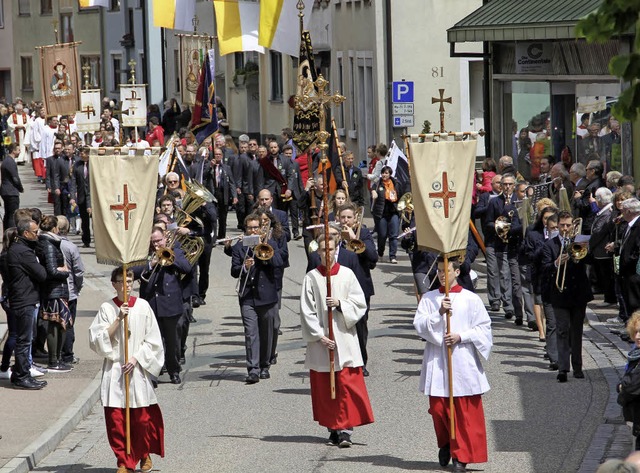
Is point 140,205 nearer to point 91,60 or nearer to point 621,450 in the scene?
point 621,450

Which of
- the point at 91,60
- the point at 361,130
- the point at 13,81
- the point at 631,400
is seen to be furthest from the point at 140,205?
the point at 13,81

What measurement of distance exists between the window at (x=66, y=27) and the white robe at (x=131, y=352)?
55.5 m

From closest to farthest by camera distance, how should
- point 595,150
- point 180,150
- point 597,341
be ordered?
1. point 597,341
2. point 595,150
3. point 180,150

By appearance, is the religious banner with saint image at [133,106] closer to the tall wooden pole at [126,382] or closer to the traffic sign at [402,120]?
the traffic sign at [402,120]

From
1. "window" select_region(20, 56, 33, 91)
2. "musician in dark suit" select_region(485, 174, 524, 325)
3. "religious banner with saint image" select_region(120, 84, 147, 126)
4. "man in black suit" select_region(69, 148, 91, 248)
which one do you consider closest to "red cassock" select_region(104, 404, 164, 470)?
"musician in dark suit" select_region(485, 174, 524, 325)

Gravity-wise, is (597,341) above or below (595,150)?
below

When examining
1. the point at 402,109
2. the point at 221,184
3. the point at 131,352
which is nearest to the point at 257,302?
the point at 131,352

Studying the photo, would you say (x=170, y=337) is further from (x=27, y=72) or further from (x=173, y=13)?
(x=27, y=72)

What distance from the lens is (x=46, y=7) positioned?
67.7 m

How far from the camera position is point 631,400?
10.7m

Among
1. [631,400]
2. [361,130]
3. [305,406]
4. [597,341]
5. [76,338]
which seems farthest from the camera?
[361,130]

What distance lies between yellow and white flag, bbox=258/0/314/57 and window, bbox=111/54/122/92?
34.6 meters

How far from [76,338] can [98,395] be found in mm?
3460

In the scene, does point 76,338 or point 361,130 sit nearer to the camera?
point 76,338
